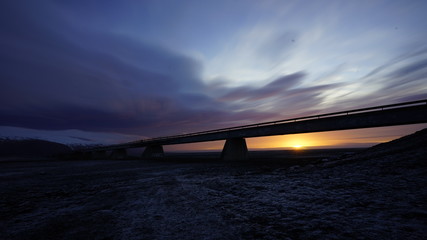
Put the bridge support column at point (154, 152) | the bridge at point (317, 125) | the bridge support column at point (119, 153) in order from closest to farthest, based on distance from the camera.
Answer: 1. the bridge at point (317, 125)
2. the bridge support column at point (154, 152)
3. the bridge support column at point (119, 153)

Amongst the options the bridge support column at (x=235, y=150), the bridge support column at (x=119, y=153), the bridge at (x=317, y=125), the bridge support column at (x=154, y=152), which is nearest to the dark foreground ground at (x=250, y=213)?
the bridge at (x=317, y=125)

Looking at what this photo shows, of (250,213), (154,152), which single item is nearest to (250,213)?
(250,213)

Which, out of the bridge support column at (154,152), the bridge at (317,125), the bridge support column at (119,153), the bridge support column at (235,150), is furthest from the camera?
the bridge support column at (119,153)

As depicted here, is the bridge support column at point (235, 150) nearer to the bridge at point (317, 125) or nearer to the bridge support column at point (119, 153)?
the bridge at point (317, 125)

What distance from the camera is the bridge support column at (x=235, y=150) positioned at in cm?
2722

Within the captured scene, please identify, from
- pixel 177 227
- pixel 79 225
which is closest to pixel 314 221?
pixel 177 227

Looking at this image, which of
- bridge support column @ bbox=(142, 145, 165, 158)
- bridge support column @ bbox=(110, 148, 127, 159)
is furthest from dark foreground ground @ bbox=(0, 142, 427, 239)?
bridge support column @ bbox=(110, 148, 127, 159)

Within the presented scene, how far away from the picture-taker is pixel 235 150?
91.0ft

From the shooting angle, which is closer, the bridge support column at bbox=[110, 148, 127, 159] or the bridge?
the bridge

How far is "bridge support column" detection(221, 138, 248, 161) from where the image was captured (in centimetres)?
2722

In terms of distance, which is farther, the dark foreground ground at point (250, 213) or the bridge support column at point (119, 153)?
the bridge support column at point (119, 153)

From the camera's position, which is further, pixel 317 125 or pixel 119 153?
pixel 119 153

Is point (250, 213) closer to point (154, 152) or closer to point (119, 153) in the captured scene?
point (154, 152)

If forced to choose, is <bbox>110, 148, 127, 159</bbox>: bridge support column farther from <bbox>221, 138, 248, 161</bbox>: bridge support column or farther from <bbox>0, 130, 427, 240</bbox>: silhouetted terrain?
<bbox>0, 130, 427, 240</bbox>: silhouetted terrain
